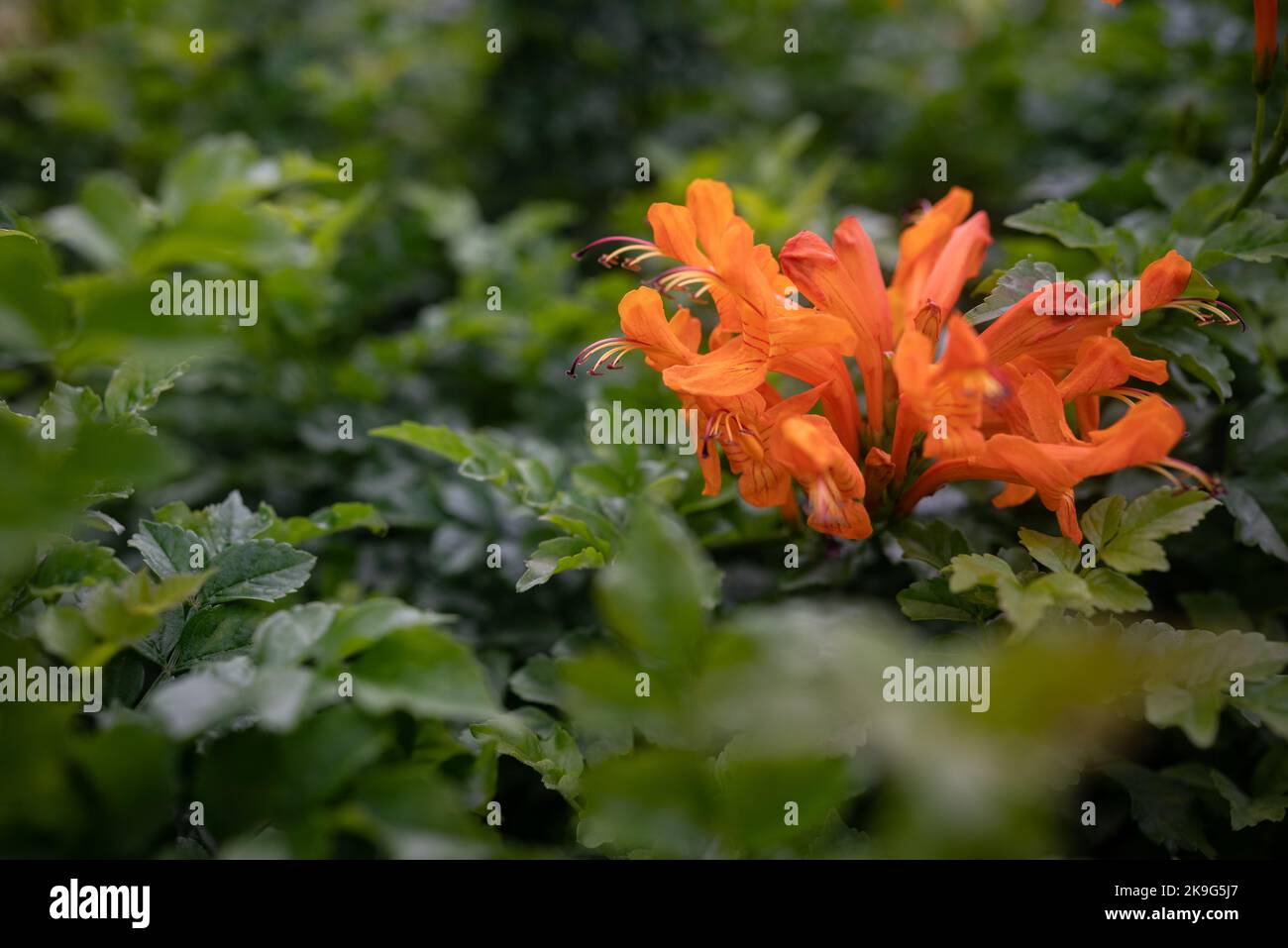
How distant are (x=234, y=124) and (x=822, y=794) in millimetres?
2448

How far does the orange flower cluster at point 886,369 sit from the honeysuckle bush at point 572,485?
0.6 inches

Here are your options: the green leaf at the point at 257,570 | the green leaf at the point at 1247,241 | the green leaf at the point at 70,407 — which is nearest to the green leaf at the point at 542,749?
the green leaf at the point at 257,570

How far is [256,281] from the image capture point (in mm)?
1616

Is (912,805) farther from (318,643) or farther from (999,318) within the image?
(999,318)

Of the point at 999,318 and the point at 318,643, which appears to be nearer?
the point at 318,643

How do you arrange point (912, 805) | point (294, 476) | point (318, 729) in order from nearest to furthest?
1. point (912, 805)
2. point (318, 729)
3. point (294, 476)

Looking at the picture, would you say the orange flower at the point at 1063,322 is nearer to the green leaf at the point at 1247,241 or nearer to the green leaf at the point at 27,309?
the green leaf at the point at 1247,241

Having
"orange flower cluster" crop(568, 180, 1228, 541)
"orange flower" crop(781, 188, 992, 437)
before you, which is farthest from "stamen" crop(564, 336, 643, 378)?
"orange flower" crop(781, 188, 992, 437)

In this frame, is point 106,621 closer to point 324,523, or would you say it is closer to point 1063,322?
point 324,523

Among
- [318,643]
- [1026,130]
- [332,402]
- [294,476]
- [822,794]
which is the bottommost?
[822,794]

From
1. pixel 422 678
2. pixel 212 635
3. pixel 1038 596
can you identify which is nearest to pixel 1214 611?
pixel 1038 596

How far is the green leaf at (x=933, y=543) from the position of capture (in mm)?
1066

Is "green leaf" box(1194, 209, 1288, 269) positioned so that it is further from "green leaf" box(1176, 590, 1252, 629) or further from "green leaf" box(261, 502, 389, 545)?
"green leaf" box(261, 502, 389, 545)
